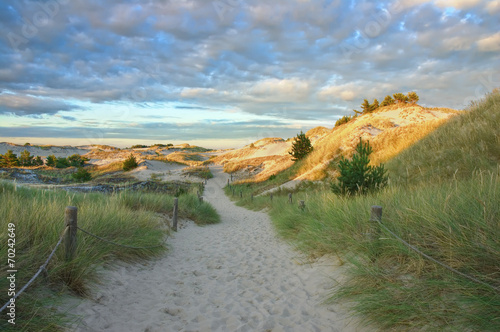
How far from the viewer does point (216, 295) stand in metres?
4.71

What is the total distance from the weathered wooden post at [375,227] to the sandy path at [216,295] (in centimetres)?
92

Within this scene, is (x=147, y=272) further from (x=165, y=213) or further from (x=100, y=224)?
(x=165, y=213)

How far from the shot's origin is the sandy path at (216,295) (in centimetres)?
358

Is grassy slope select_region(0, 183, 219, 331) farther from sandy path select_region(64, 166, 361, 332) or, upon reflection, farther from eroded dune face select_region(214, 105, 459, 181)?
eroded dune face select_region(214, 105, 459, 181)

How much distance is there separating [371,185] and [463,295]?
6.62 m

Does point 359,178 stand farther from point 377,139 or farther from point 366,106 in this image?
point 366,106

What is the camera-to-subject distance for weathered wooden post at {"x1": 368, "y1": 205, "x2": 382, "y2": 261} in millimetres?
4332

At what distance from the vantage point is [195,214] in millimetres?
12422

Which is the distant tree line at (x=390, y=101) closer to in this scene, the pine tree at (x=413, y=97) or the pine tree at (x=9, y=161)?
the pine tree at (x=413, y=97)

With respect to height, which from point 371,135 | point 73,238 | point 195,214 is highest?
point 371,135

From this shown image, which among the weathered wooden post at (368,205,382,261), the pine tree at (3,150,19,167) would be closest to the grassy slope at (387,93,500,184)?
the weathered wooden post at (368,205,382,261)

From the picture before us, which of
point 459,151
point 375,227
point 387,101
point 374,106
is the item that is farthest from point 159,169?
point 375,227

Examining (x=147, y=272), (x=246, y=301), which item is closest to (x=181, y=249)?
(x=147, y=272)

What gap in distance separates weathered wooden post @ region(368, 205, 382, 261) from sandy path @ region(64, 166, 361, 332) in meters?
0.92
